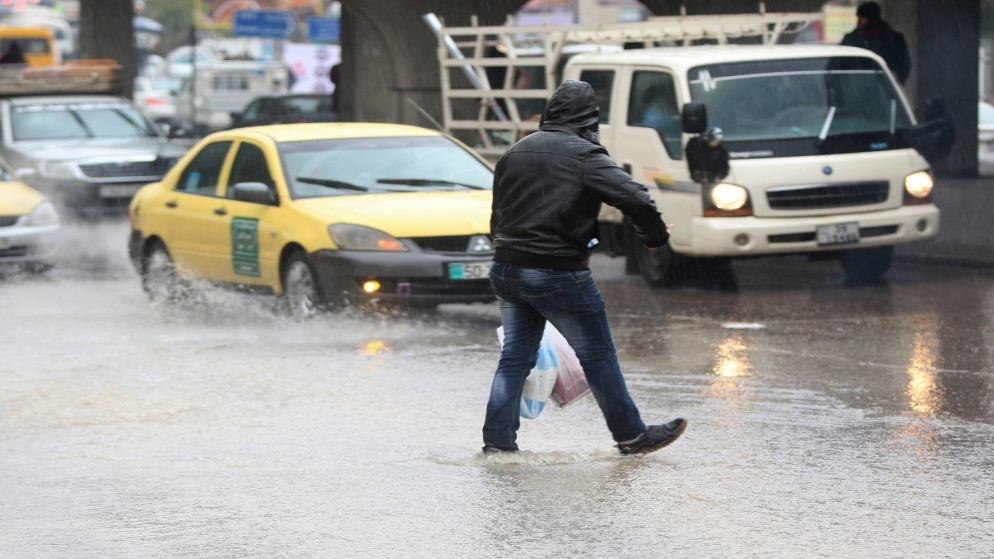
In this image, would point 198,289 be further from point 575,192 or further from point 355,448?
point 575,192

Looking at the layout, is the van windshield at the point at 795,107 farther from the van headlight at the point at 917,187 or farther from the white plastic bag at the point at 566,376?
the white plastic bag at the point at 566,376

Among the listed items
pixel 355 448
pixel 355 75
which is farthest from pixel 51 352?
pixel 355 75

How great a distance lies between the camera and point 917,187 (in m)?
12.6

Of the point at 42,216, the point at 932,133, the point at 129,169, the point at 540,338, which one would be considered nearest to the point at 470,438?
the point at 540,338

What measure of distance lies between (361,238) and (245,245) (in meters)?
1.22

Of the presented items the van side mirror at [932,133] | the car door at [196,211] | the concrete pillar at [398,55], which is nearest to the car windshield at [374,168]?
the car door at [196,211]

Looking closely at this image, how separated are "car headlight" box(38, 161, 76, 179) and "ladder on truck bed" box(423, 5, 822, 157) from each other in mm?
4706

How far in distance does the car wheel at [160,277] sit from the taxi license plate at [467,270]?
2.84 meters

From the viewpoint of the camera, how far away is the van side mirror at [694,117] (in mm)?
11781

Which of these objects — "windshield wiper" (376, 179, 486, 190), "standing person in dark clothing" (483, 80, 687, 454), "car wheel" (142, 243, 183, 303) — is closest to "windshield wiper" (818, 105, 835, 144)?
"windshield wiper" (376, 179, 486, 190)

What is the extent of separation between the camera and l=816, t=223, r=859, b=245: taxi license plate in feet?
39.7

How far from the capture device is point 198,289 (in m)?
12.3

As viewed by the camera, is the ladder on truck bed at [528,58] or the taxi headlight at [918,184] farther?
the ladder on truck bed at [528,58]

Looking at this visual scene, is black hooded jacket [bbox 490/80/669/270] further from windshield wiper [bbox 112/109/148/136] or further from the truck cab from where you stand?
windshield wiper [bbox 112/109/148/136]
